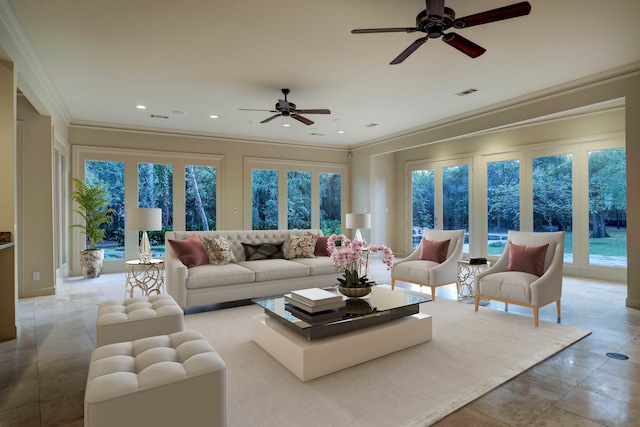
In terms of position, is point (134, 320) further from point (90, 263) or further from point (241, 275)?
point (90, 263)

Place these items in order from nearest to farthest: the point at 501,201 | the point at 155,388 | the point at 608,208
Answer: the point at 155,388 → the point at 608,208 → the point at 501,201

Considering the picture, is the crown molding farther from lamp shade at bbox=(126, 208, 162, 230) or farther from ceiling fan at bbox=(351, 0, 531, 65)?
ceiling fan at bbox=(351, 0, 531, 65)

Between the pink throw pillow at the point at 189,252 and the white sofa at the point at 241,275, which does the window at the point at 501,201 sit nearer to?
the white sofa at the point at 241,275

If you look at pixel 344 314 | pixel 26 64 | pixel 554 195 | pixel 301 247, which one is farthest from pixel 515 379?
pixel 26 64

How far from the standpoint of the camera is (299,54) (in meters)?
4.01

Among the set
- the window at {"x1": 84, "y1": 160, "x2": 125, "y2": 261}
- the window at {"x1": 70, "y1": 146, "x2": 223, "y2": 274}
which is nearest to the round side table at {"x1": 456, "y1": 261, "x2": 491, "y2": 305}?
the window at {"x1": 70, "y1": 146, "x2": 223, "y2": 274}

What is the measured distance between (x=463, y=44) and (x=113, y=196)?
693 centimetres

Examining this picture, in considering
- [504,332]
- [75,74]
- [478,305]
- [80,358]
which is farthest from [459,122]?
[80,358]

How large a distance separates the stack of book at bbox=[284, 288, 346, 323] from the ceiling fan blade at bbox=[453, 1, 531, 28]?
239 centimetres

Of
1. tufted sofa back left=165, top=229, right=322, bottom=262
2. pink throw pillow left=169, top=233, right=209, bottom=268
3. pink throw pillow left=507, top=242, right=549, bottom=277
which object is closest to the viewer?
pink throw pillow left=507, top=242, right=549, bottom=277

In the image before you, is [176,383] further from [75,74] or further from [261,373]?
[75,74]

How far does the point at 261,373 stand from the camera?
2.63 meters

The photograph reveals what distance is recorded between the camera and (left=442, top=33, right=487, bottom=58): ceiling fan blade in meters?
2.88

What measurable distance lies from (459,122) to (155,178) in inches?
246
